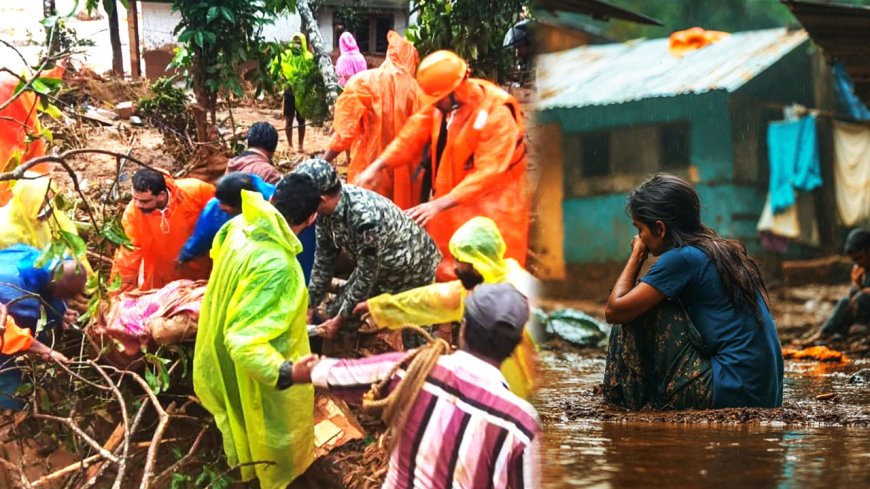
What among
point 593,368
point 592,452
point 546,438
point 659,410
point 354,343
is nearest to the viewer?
point 592,452

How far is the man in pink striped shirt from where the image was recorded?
2781mm

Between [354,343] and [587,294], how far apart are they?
285 centimetres

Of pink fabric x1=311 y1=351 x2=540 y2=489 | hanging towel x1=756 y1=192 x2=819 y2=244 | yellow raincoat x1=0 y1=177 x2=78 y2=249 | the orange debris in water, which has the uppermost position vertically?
yellow raincoat x1=0 y1=177 x2=78 y2=249

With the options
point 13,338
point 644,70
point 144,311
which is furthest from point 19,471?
point 644,70

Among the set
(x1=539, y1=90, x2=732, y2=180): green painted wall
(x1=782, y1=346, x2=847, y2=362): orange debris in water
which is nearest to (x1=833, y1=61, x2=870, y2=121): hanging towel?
(x1=539, y1=90, x2=732, y2=180): green painted wall

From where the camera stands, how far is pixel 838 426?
12.1 feet

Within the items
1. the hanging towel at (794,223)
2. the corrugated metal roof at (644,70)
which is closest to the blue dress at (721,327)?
the corrugated metal roof at (644,70)

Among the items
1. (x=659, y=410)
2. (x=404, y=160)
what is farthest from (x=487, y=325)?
(x=404, y=160)

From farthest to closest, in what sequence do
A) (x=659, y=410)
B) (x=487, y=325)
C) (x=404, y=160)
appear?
1. (x=404, y=160)
2. (x=659, y=410)
3. (x=487, y=325)

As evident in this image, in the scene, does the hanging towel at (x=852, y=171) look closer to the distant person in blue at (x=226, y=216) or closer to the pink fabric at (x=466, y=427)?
the distant person in blue at (x=226, y=216)

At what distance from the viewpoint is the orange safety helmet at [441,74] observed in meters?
5.00

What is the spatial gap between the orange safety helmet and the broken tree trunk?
1328 millimetres

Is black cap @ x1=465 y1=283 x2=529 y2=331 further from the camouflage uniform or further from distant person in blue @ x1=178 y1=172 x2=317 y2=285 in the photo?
distant person in blue @ x1=178 y1=172 x2=317 y2=285

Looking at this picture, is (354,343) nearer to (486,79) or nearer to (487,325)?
(486,79)
